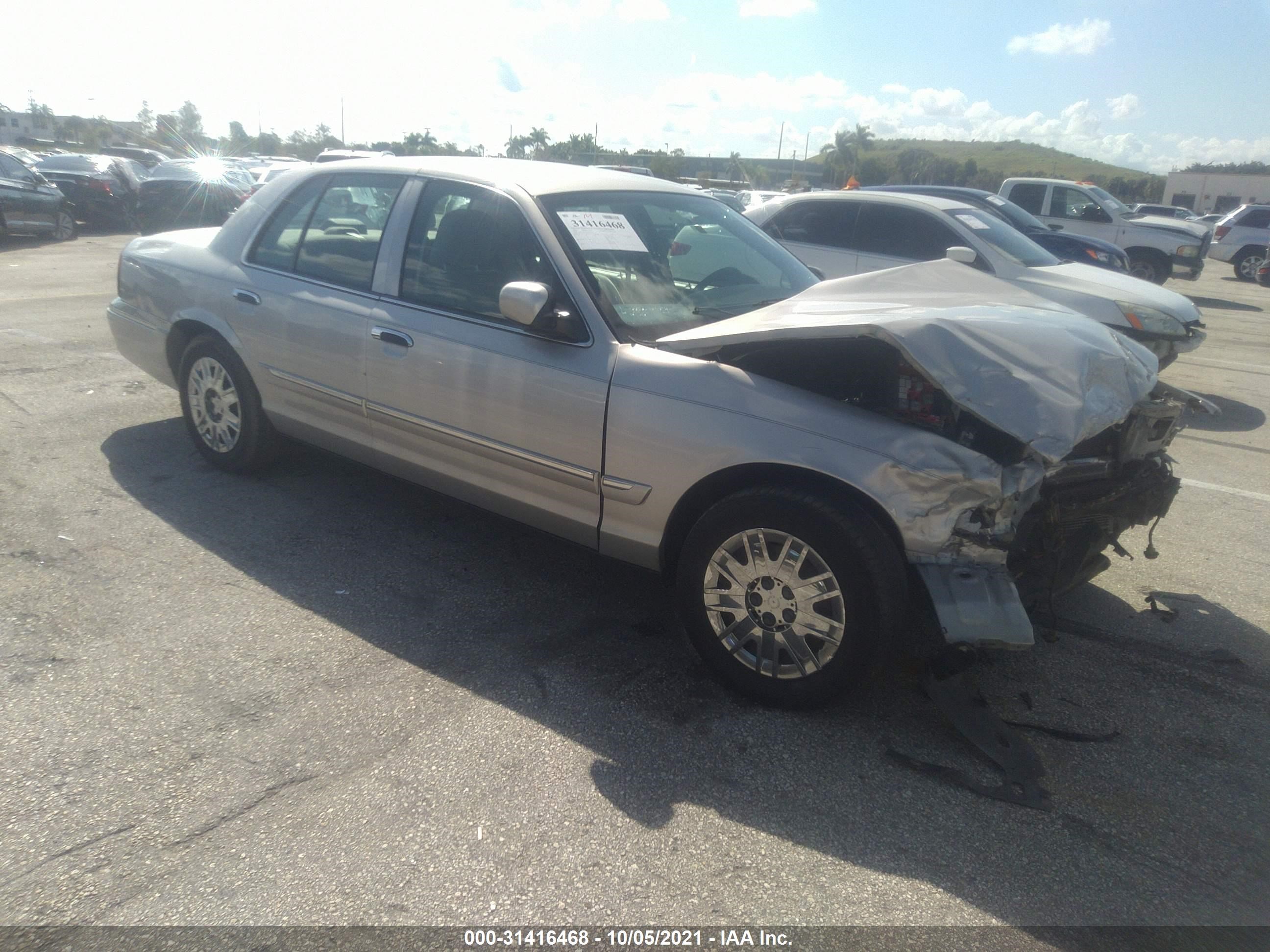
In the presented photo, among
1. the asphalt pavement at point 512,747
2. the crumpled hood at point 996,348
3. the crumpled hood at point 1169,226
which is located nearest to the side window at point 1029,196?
the crumpled hood at point 1169,226

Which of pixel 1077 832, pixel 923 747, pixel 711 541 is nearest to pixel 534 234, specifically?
pixel 711 541

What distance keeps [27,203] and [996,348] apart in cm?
1750

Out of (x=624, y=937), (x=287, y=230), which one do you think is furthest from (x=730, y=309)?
(x=624, y=937)

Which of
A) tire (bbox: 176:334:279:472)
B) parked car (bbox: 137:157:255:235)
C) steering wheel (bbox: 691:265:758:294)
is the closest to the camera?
steering wheel (bbox: 691:265:758:294)

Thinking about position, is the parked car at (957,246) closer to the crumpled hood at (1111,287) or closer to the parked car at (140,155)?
the crumpled hood at (1111,287)

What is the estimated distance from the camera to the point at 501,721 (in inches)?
122

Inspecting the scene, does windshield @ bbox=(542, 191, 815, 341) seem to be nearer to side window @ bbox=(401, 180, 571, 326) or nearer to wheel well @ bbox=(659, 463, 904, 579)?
side window @ bbox=(401, 180, 571, 326)

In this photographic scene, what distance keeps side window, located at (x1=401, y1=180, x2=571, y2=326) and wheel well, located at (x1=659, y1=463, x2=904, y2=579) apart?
93 centimetres

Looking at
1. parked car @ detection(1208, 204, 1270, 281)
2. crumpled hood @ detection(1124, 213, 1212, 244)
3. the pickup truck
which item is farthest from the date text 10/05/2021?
parked car @ detection(1208, 204, 1270, 281)

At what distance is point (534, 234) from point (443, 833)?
2285 mm

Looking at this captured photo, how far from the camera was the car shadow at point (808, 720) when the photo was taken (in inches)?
101

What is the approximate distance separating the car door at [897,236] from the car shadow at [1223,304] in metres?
10.7

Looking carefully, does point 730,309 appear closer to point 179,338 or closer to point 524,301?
point 524,301

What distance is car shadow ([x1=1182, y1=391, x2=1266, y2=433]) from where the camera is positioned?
7.45 metres
